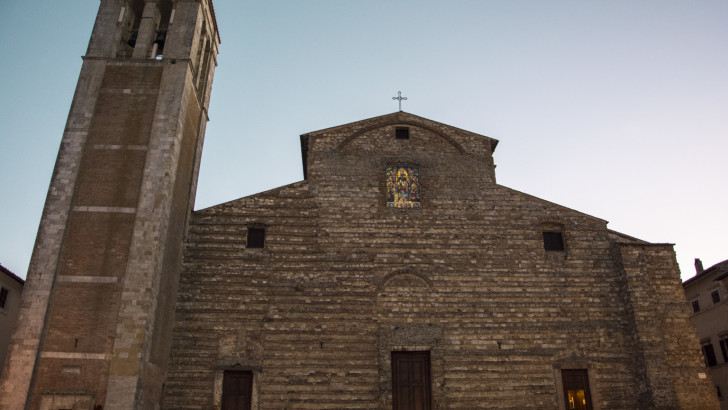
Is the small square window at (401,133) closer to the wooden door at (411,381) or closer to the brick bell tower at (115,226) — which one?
the brick bell tower at (115,226)

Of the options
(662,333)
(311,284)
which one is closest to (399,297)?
(311,284)

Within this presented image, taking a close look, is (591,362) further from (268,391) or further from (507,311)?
(268,391)

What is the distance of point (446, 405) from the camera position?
14.5 meters

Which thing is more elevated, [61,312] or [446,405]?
[61,312]

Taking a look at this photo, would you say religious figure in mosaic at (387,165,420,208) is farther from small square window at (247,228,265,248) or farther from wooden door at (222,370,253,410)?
wooden door at (222,370,253,410)

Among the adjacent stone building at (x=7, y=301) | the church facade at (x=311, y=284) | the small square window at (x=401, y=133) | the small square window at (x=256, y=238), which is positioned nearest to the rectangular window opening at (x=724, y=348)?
the church facade at (x=311, y=284)

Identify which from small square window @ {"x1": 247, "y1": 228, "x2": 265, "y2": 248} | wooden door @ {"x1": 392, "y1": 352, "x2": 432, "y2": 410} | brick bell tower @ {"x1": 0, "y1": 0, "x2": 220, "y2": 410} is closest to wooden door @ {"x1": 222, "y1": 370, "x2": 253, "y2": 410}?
brick bell tower @ {"x1": 0, "y1": 0, "x2": 220, "y2": 410}

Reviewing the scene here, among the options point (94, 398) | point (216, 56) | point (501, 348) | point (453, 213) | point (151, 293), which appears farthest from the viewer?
point (216, 56)

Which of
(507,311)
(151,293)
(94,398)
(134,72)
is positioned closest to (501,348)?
(507,311)

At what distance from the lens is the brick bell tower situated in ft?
41.4

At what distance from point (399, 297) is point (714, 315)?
15.1m

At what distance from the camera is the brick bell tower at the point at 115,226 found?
1261 centimetres

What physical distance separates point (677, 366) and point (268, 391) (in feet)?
34.7

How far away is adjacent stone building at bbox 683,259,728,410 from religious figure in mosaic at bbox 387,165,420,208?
13304mm
